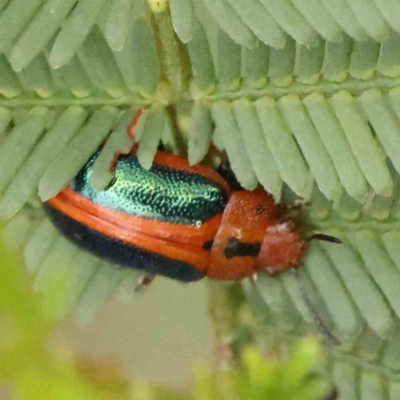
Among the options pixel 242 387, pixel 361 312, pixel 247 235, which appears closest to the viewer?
pixel 242 387

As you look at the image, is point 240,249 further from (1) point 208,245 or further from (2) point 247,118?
(2) point 247,118

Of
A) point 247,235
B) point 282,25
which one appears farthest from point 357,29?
point 247,235

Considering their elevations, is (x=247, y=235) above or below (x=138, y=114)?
below

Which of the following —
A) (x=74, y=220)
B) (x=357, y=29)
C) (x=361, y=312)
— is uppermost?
(x=357, y=29)

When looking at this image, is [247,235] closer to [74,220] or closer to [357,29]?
[74,220]

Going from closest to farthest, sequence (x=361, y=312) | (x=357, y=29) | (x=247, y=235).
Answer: (x=357, y=29) → (x=361, y=312) → (x=247, y=235)

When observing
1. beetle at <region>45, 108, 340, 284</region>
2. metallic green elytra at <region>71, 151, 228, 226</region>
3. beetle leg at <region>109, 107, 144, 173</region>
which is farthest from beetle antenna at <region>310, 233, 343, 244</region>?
beetle leg at <region>109, 107, 144, 173</region>

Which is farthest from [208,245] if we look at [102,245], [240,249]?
[102,245]

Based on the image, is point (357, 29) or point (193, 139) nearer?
point (357, 29)

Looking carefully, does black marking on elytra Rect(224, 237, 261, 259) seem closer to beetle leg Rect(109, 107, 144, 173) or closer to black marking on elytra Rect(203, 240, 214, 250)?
black marking on elytra Rect(203, 240, 214, 250)
